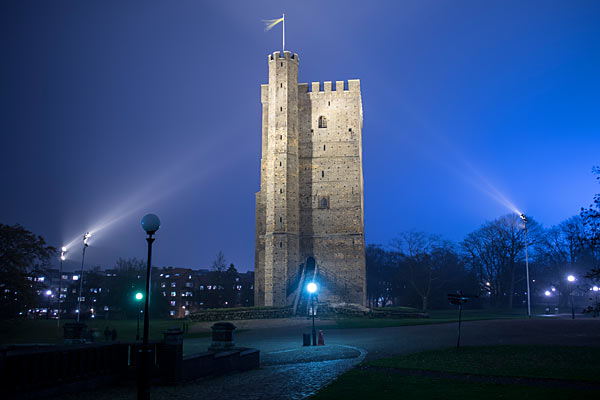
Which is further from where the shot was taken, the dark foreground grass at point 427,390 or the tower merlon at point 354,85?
the tower merlon at point 354,85

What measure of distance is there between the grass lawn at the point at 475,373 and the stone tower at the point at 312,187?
29367 mm

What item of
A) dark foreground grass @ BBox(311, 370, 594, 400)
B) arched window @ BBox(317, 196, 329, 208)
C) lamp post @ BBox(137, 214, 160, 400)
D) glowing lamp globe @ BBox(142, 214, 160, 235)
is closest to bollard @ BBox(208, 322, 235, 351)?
dark foreground grass @ BBox(311, 370, 594, 400)

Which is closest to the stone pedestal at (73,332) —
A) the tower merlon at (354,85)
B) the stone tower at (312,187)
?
the stone tower at (312,187)

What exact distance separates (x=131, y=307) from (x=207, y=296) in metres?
19.4

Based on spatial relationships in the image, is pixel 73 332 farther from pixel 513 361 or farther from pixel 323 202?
pixel 323 202

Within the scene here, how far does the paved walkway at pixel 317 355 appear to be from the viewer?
9.97 meters

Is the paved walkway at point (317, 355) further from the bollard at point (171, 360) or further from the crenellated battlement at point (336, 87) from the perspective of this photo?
the crenellated battlement at point (336, 87)

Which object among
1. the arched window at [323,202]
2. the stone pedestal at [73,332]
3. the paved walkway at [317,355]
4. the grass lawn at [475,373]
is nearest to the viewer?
the grass lawn at [475,373]

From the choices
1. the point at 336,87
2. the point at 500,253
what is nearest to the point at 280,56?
the point at 336,87

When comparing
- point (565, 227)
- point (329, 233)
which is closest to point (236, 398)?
point (329, 233)

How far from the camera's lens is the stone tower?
44.6m

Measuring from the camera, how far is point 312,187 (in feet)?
157

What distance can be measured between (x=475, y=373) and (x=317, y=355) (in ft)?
18.9

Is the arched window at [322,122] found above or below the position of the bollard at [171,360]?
above
